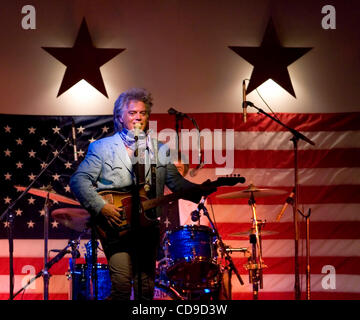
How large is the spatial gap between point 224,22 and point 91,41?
5.67 ft

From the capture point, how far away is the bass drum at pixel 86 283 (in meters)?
5.94

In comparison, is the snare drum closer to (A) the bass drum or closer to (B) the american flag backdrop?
(A) the bass drum

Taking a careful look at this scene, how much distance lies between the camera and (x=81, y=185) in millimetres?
4078

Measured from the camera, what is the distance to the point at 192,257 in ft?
17.9

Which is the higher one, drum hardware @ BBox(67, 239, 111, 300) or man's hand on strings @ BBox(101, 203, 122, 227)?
man's hand on strings @ BBox(101, 203, 122, 227)

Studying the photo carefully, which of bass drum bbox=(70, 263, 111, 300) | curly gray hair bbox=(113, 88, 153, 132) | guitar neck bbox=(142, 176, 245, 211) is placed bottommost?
bass drum bbox=(70, 263, 111, 300)

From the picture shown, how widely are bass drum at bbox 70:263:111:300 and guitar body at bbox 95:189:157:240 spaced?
202cm

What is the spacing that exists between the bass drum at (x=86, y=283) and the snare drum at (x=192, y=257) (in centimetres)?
78

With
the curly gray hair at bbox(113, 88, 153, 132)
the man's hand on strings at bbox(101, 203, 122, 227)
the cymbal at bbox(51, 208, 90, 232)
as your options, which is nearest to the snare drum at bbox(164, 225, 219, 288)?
the cymbal at bbox(51, 208, 90, 232)

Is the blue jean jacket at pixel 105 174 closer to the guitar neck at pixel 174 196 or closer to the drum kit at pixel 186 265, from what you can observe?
the guitar neck at pixel 174 196

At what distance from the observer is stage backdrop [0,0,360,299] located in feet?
22.8

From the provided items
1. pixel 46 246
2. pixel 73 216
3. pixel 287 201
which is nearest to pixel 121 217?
pixel 73 216

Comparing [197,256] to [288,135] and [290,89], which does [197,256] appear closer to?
[288,135]
